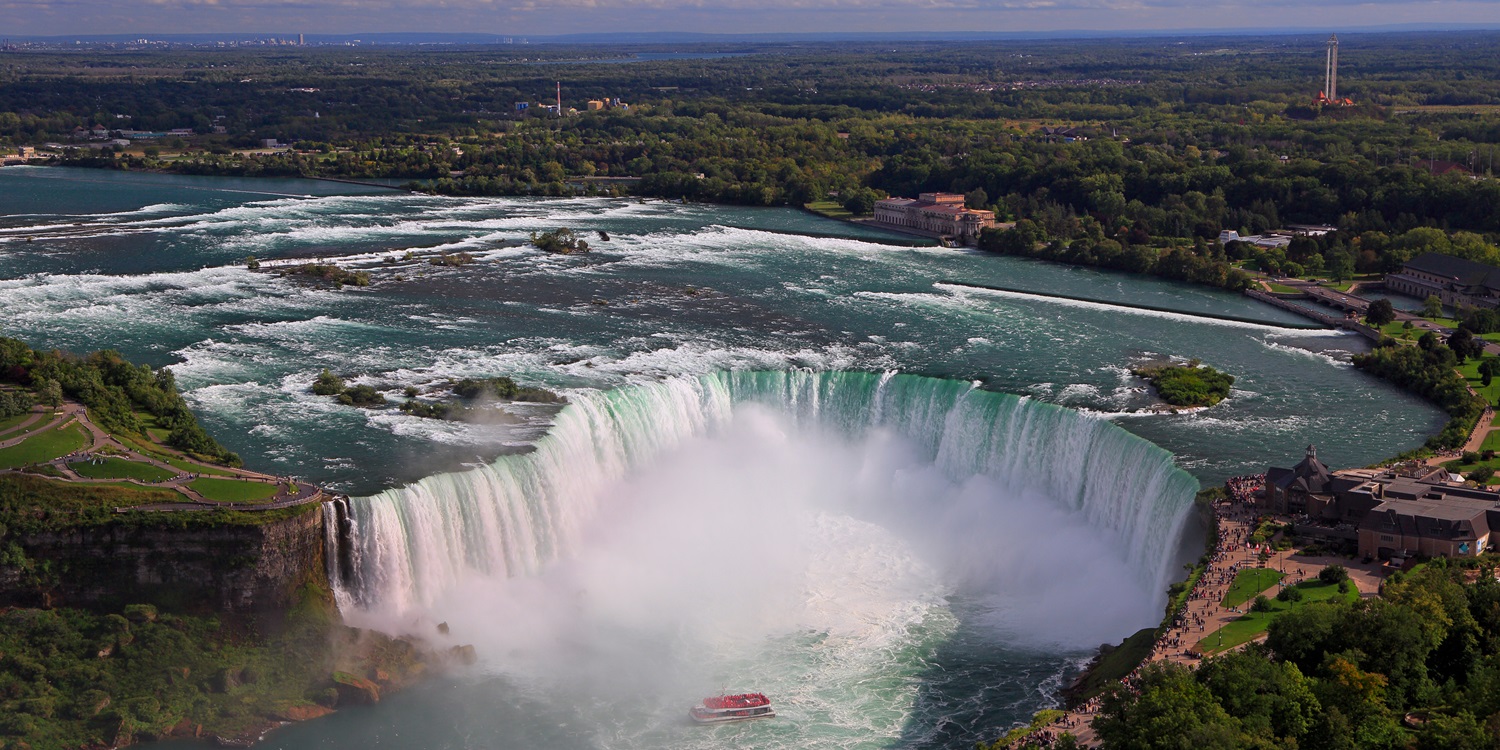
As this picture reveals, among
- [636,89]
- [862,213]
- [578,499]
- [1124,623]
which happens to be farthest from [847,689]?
[636,89]

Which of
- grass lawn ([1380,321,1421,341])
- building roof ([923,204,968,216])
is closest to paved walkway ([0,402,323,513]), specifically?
grass lawn ([1380,321,1421,341])

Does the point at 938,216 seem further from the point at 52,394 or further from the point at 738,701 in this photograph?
the point at 738,701

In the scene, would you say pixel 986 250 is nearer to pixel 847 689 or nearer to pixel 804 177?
pixel 804 177

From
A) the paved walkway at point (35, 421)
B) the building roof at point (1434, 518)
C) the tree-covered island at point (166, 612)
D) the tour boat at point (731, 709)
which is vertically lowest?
the tour boat at point (731, 709)

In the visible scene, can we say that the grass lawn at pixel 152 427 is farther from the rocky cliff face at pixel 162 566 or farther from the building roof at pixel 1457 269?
the building roof at pixel 1457 269

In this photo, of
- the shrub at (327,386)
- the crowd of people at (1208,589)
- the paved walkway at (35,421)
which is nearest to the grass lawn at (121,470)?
the paved walkway at (35,421)

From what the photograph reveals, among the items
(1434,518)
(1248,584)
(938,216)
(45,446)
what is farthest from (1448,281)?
(45,446)
